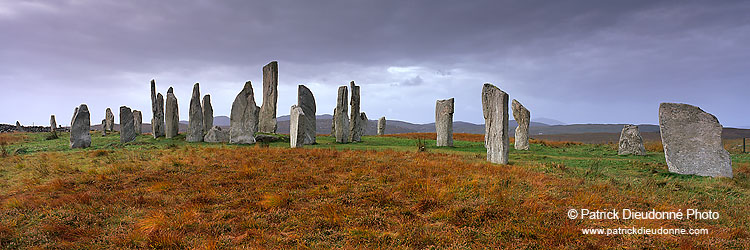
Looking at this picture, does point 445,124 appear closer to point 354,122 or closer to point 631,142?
point 354,122

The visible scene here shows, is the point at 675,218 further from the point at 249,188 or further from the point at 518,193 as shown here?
the point at 249,188

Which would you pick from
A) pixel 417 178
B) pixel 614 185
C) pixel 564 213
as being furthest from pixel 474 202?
pixel 614 185

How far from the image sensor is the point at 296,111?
18.0 metres

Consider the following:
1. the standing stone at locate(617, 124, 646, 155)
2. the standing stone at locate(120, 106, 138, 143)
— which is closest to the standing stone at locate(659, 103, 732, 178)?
the standing stone at locate(617, 124, 646, 155)

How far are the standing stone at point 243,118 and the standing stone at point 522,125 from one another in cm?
1432

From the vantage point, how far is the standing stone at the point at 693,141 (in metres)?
11.1

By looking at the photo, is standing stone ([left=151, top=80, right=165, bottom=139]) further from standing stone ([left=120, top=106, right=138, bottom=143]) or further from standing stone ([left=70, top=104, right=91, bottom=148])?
standing stone ([left=70, top=104, right=91, bottom=148])

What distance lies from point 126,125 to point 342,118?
40.5 ft

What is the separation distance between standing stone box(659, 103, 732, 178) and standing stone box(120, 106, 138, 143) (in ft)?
82.7

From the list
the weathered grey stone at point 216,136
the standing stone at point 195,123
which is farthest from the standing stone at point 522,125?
the standing stone at point 195,123

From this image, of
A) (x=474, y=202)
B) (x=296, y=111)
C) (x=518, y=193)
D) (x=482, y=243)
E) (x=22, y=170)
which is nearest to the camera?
(x=482, y=243)

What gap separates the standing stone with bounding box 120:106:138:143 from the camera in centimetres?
2036

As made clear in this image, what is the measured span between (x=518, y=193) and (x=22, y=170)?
48.7 ft

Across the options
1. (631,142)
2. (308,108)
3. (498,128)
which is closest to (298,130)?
(308,108)
